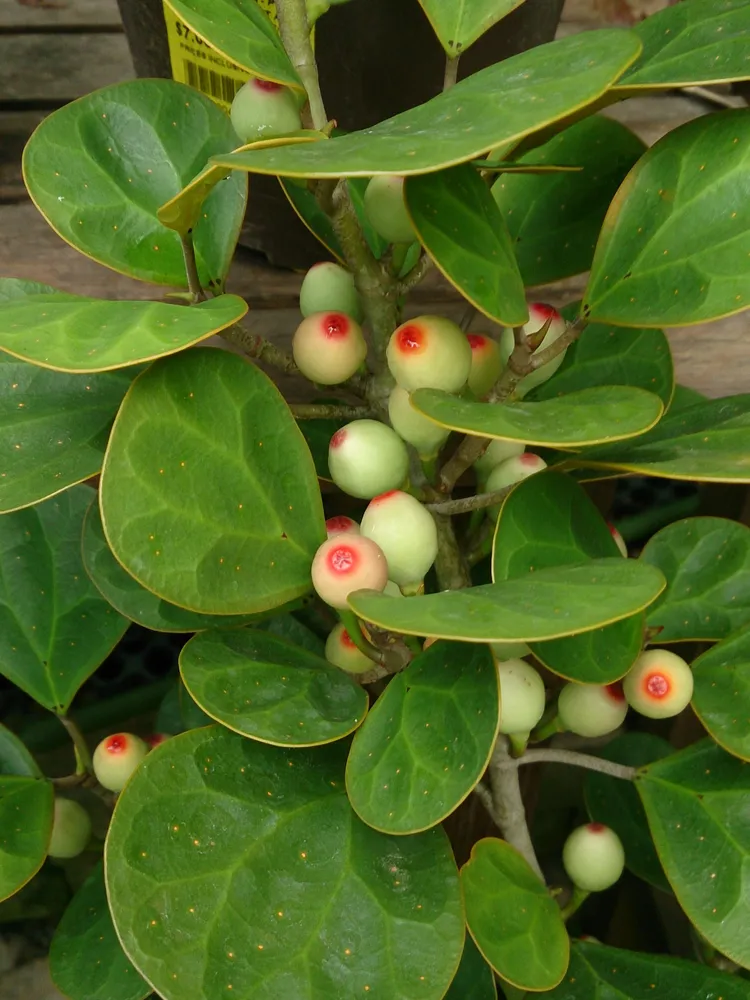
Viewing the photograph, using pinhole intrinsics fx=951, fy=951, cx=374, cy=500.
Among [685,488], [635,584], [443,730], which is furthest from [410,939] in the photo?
[685,488]

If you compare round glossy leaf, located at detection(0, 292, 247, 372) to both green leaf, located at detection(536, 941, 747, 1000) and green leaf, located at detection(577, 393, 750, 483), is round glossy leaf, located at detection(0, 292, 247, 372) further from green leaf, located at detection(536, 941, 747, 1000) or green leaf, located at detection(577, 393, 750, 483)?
green leaf, located at detection(536, 941, 747, 1000)

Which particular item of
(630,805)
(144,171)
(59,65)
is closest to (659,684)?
(630,805)

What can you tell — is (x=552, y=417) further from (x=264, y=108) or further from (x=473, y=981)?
(x=473, y=981)

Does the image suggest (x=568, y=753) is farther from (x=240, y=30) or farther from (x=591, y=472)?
(x=240, y=30)

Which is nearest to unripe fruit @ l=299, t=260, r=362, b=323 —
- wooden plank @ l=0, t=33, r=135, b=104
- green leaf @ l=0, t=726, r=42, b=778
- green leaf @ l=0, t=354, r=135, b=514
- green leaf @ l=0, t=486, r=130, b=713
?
green leaf @ l=0, t=354, r=135, b=514

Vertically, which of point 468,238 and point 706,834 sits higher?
point 468,238

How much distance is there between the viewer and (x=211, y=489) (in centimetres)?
42

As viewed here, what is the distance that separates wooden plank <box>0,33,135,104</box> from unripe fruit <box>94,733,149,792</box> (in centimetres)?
62

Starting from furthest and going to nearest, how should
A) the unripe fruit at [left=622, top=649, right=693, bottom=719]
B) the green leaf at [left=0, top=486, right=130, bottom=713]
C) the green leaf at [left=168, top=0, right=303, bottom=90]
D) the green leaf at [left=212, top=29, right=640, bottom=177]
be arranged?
the green leaf at [left=0, top=486, right=130, bottom=713], the unripe fruit at [left=622, top=649, right=693, bottom=719], the green leaf at [left=168, top=0, right=303, bottom=90], the green leaf at [left=212, top=29, right=640, bottom=177]

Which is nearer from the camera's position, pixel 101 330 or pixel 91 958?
pixel 101 330

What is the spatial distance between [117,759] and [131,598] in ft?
0.30

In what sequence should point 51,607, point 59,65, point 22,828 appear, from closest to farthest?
point 22,828
point 51,607
point 59,65

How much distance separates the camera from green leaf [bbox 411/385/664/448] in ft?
1.12

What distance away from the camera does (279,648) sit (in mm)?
488
